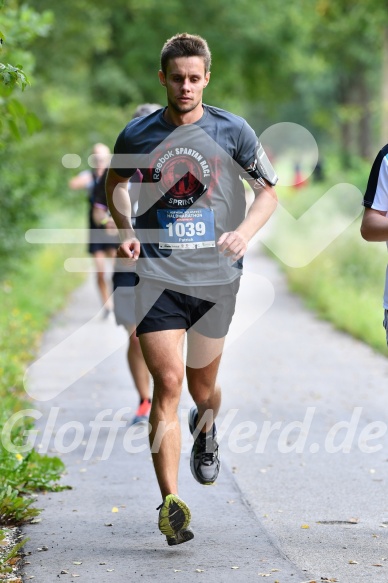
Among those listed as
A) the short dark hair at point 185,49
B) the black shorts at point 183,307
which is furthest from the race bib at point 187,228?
the short dark hair at point 185,49

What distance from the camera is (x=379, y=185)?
5461mm

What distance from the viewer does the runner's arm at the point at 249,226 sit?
539cm

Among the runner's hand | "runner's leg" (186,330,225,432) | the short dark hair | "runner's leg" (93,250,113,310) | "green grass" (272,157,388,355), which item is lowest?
"green grass" (272,157,388,355)

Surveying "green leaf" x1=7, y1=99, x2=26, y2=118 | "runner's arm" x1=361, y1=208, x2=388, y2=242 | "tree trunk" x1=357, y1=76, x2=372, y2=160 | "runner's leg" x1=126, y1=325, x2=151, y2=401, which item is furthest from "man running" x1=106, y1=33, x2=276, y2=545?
"tree trunk" x1=357, y1=76, x2=372, y2=160

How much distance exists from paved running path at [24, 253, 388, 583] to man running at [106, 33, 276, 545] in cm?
52

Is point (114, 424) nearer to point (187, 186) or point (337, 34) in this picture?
point (187, 186)

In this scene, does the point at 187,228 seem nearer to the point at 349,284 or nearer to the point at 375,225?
the point at 375,225

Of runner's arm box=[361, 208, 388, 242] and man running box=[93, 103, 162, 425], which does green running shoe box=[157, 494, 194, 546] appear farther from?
man running box=[93, 103, 162, 425]

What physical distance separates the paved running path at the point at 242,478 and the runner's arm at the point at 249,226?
1368 millimetres

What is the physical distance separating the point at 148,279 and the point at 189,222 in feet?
1.12

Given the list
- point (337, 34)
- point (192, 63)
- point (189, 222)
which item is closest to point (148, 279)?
point (189, 222)

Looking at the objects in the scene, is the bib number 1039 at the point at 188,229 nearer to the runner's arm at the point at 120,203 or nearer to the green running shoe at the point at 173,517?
the runner's arm at the point at 120,203

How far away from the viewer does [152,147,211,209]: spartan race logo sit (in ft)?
18.0

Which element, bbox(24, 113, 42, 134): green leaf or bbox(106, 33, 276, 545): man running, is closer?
bbox(106, 33, 276, 545): man running
